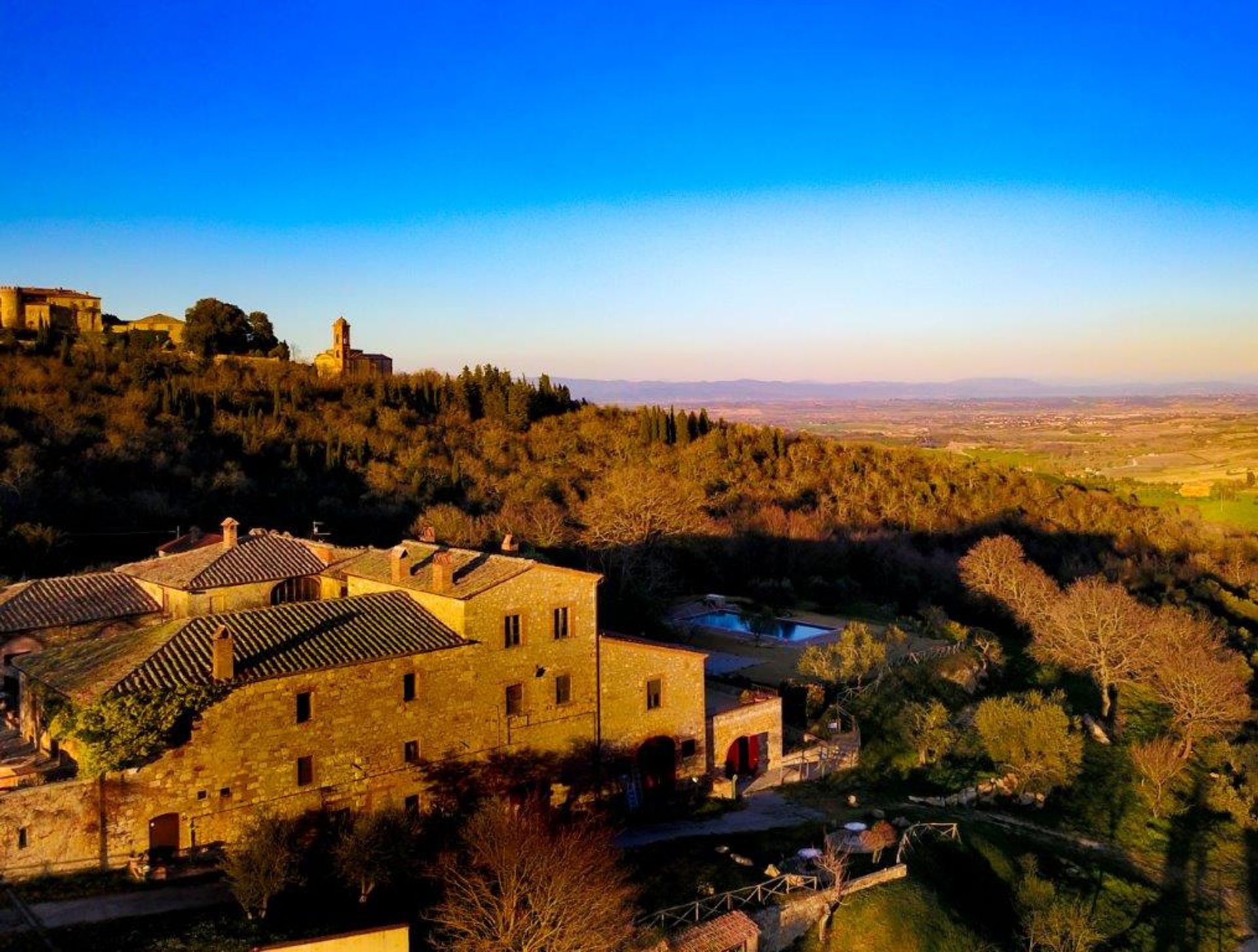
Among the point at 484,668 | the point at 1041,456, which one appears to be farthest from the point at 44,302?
the point at 1041,456

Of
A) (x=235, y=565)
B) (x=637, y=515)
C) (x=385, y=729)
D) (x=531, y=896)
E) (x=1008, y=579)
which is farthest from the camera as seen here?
(x=1008, y=579)

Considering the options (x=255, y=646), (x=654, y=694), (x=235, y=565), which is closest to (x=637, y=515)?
(x=235, y=565)

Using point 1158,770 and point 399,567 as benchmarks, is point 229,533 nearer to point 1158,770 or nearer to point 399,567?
point 399,567

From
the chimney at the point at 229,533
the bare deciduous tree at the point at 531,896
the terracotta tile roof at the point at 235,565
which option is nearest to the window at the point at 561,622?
the bare deciduous tree at the point at 531,896

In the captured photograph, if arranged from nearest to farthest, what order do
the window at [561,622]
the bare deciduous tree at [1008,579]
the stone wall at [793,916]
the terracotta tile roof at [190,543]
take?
the stone wall at [793,916] → the window at [561,622] → the terracotta tile roof at [190,543] → the bare deciduous tree at [1008,579]

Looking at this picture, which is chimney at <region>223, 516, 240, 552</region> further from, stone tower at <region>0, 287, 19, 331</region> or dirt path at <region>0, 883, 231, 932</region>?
stone tower at <region>0, 287, 19, 331</region>

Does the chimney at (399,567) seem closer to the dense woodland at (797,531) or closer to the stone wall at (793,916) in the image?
the stone wall at (793,916)

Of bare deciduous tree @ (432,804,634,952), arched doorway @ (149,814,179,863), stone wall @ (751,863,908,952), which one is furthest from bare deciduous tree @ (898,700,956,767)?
arched doorway @ (149,814,179,863)
